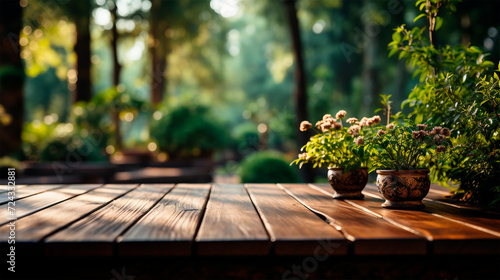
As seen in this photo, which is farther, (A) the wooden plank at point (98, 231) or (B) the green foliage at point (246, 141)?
(B) the green foliage at point (246, 141)

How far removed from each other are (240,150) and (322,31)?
779 cm

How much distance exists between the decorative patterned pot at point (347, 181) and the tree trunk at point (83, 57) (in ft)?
32.4

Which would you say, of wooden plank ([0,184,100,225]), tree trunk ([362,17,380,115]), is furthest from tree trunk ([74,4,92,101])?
tree trunk ([362,17,380,115])

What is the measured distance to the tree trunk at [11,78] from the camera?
7.96 meters

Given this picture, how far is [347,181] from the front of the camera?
7.80ft

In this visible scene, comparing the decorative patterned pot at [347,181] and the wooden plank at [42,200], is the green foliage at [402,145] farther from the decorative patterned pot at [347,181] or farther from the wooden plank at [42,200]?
the wooden plank at [42,200]

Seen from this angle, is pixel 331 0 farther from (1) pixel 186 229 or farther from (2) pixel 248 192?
(1) pixel 186 229

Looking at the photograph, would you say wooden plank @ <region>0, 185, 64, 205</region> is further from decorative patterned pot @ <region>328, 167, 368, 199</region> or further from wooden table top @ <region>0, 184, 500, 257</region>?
decorative patterned pot @ <region>328, 167, 368, 199</region>

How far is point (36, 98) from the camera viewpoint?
105 ft

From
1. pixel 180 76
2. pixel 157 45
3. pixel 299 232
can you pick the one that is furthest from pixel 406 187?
pixel 180 76

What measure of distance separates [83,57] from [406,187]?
10518 millimetres

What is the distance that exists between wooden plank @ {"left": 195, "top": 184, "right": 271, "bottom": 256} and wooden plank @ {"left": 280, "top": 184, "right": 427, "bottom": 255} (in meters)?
0.32

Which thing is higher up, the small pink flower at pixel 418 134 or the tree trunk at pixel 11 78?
the tree trunk at pixel 11 78

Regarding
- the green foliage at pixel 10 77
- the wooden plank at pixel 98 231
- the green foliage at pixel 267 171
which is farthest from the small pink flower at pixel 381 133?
the green foliage at pixel 10 77
